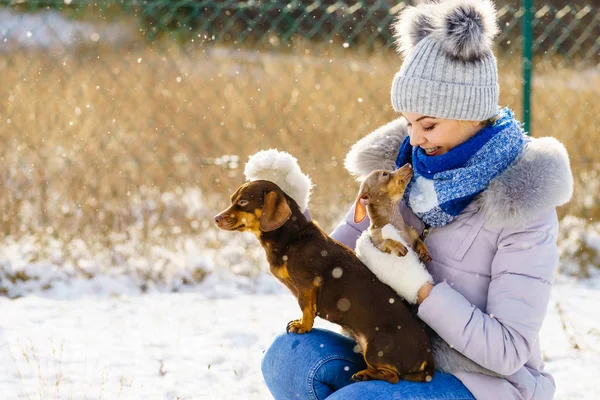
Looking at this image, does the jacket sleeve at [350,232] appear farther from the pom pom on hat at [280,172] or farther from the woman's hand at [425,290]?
the woman's hand at [425,290]

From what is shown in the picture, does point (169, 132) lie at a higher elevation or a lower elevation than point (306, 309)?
higher

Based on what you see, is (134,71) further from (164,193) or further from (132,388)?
(132,388)

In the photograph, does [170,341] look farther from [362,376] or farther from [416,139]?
[416,139]

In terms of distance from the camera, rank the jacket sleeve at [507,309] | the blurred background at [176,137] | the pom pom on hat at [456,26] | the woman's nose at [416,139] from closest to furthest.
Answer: the jacket sleeve at [507,309]
the pom pom on hat at [456,26]
the woman's nose at [416,139]
the blurred background at [176,137]

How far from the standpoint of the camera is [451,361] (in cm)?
213

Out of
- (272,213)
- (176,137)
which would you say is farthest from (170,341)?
(176,137)

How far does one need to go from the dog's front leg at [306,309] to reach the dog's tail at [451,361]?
0.38m

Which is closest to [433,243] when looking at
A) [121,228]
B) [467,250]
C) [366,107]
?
[467,250]

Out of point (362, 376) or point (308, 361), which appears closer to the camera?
point (362, 376)

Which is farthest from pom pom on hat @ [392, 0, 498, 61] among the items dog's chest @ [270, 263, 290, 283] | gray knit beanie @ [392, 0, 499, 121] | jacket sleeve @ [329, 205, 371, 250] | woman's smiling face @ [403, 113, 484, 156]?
dog's chest @ [270, 263, 290, 283]

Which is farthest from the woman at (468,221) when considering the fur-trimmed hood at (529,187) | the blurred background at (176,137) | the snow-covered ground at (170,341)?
the blurred background at (176,137)

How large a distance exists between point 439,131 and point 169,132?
5.14m

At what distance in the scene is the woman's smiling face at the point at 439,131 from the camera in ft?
7.23

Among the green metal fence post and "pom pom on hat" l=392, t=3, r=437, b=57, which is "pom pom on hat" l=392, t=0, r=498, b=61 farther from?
the green metal fence post
